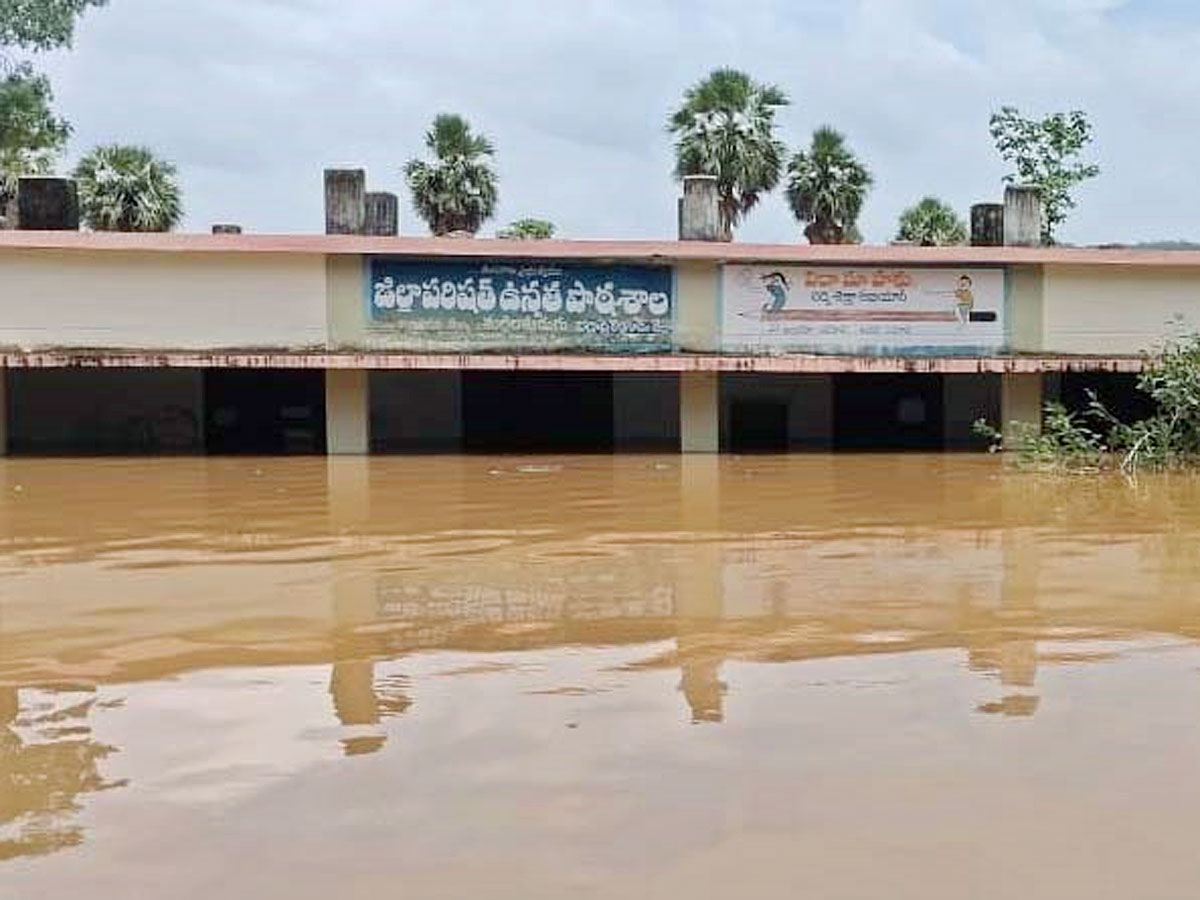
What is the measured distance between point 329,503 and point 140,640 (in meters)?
6.24

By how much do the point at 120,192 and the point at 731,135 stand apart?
15153 millimetres

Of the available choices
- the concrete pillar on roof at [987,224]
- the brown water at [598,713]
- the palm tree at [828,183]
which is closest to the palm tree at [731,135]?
the palm tree at [828,183]

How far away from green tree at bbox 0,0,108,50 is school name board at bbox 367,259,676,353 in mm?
11267

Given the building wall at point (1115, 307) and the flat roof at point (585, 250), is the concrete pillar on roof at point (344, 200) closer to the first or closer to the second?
the flat roof at point (585, 250)

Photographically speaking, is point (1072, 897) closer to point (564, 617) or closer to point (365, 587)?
point (564, 617)

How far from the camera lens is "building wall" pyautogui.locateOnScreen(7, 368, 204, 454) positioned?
68.9ft

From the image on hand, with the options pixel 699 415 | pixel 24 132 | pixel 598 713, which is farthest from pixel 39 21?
pixel 598 713

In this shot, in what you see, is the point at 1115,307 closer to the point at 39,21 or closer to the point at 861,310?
the point at 861,310

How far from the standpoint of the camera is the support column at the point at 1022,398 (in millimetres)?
19703

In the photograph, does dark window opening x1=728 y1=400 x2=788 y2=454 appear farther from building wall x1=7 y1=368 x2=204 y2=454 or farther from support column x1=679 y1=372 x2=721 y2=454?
building wall x1=7 y1=368 x2=204 y2=454

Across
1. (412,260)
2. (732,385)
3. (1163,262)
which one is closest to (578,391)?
(732,385)

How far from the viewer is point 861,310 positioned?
19156mm

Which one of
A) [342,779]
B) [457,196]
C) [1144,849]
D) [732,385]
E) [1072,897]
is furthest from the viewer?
[457,196]

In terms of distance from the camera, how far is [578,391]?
867 inches
